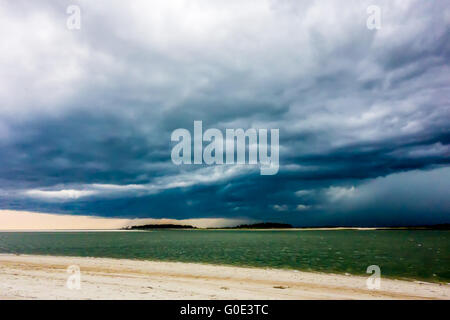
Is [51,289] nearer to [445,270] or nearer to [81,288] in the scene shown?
[81,288]

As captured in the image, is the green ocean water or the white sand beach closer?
the white sand beach

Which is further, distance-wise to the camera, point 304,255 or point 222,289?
point 304,255

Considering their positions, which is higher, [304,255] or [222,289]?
[222,289]

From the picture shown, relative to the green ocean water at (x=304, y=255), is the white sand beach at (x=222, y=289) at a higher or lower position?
higher

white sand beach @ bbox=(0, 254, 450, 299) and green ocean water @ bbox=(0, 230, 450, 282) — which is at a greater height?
white sand beach @ bbox=(0, 254, 450, 299)

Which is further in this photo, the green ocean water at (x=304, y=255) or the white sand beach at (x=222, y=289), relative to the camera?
the green ocean water at (x=304, y=255)
